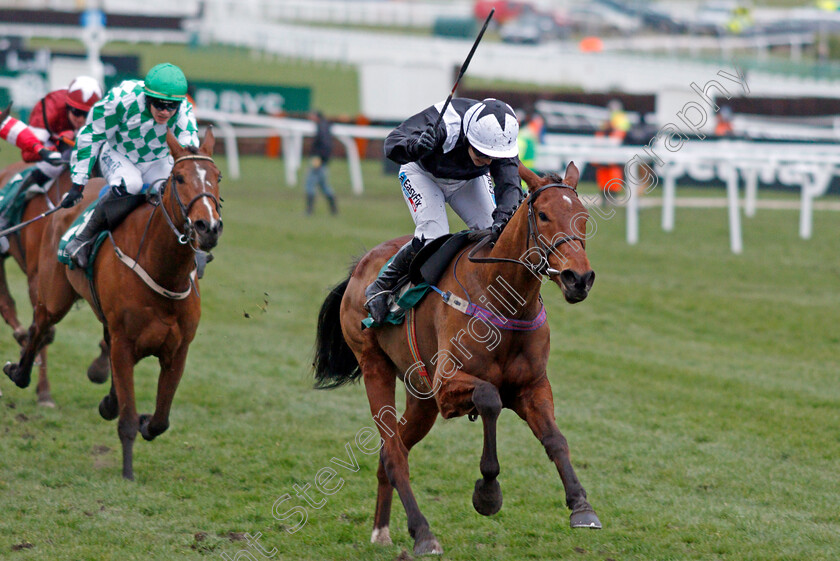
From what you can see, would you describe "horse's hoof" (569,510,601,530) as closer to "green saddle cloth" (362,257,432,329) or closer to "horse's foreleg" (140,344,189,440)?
"green saddle cloth" (362,257,432,329)

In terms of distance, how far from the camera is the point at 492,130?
4723mm

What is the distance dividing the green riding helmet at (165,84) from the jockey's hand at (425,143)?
1.74 meters

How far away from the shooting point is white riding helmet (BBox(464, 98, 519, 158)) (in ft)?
15.5

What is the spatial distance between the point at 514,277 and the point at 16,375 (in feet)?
12.3

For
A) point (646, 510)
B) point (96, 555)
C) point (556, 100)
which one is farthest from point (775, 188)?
point (96, 555)

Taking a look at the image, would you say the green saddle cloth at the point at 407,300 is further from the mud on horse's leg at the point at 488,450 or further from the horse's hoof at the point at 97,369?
the horse's hoof at the point at 97,369

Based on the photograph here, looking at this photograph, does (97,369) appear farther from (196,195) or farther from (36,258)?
(196,195)

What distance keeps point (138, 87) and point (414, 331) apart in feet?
7.81

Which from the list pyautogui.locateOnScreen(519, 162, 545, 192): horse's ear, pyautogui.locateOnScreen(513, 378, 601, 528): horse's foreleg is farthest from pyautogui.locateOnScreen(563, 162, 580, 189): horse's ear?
pyautogui.locateOnScreen(513, 378, 601, 528): horse's foreleg

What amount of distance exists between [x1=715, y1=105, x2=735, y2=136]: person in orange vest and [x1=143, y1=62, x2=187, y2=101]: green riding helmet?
13.6 m

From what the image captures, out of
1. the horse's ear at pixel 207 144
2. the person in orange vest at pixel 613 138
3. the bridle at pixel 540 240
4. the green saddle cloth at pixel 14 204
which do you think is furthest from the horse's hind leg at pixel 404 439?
the person in orange vest at pixel 613 138

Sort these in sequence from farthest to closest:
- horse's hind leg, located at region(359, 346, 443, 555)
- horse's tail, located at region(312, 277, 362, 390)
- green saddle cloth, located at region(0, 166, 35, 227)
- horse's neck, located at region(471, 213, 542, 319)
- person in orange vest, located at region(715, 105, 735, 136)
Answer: person in orange vest, located at region(715, 105, 735, 136)
green saddle cloth, located at region(0, 166, 35, 227)
horse's tail, located at region(312, 277, 362, 390)
horse's hind leg, located at region(359, 346, 443, 555)
horse's neck, located at region(471, 213, 542, 319)

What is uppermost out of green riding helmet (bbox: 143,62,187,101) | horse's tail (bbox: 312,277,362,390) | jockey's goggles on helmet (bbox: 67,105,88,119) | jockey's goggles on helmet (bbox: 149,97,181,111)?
green riding helmet (bbox: 143,62,187,101)

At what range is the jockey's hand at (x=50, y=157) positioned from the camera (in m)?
6.82
